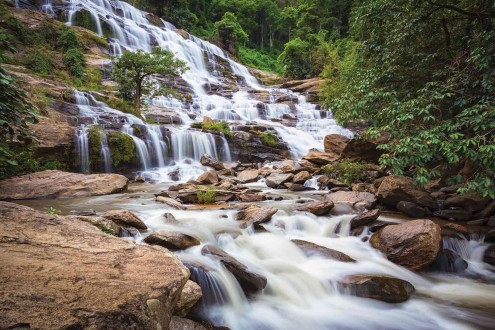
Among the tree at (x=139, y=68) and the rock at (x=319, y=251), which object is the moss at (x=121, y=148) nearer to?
the tree at (x=139, y=68)

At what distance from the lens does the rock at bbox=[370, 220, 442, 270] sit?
190 inches

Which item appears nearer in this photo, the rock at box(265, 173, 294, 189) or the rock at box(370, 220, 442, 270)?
the rock at box(370, 220, 442, 270)

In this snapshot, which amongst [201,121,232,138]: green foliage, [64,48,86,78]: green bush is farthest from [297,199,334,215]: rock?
[64,48,86,78]: green bush

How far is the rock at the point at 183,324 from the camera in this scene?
279 cm

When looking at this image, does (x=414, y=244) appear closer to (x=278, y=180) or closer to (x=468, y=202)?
(x=468, y=202)

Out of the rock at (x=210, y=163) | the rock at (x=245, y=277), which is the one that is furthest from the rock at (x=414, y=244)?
the rock at (x=210, y=163)

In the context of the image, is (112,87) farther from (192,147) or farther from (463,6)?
(463,6)

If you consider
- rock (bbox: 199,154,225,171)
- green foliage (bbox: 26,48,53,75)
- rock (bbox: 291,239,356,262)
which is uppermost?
green foliage (bbox: 26,48,53,75)

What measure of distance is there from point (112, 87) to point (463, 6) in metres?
17.0

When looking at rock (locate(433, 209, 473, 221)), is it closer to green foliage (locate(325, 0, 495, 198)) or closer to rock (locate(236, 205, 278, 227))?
green foliage (locate(325, 0, 495, 198))

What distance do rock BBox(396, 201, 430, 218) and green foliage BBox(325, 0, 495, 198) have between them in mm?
892

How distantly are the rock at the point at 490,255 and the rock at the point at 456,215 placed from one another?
1091 millimetres

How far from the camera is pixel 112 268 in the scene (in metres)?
2.36

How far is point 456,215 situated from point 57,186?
1000 cm
